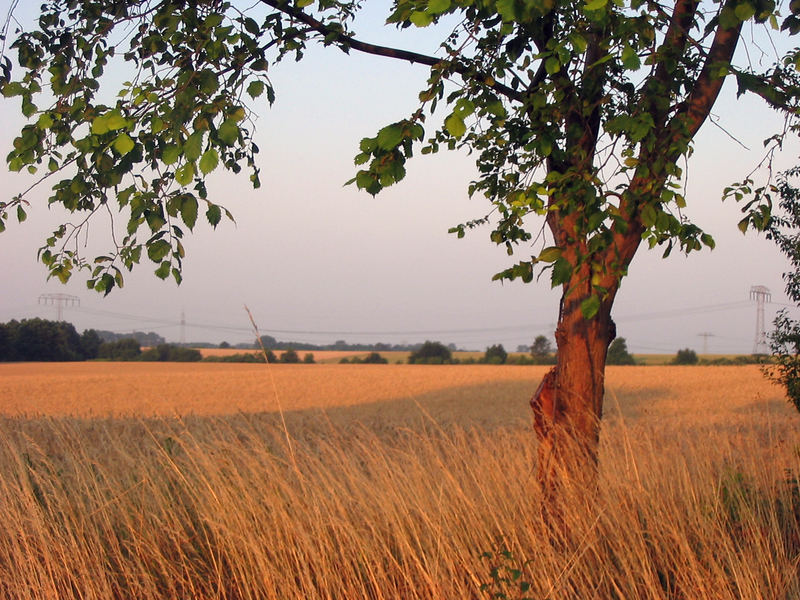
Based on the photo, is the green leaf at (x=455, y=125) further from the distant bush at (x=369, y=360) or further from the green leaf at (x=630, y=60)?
the distant bush at (x=369, y=360)

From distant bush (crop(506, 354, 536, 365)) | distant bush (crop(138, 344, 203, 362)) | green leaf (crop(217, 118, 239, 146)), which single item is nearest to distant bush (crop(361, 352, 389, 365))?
distant bush (crop(506, 354, 536, 365))

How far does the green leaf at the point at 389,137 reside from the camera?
3.01 m

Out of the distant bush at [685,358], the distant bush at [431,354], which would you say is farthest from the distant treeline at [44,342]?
the distant bush at [685,358]

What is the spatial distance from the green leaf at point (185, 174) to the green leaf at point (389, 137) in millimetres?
841

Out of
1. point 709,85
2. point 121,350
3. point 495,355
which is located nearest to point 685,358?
point 495,355

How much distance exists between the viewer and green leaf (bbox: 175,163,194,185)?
3.14 meters

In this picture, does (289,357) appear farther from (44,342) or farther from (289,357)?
(44,342)

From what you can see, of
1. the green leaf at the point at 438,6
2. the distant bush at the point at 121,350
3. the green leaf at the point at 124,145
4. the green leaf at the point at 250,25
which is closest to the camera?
the green leaf at the point at 438,6

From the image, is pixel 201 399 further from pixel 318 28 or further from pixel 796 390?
pixel 318 28

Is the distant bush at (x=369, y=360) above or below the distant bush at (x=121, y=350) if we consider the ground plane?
below

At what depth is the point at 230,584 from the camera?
13.0ft

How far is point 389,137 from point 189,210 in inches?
40.5

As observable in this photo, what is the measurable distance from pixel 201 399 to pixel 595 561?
27234 mm

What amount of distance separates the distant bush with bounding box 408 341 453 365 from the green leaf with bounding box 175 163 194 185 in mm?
70064
